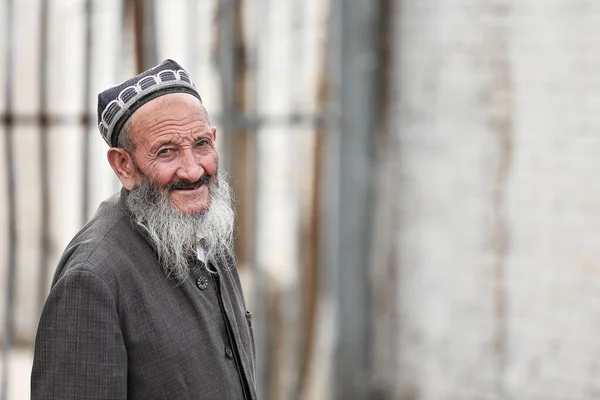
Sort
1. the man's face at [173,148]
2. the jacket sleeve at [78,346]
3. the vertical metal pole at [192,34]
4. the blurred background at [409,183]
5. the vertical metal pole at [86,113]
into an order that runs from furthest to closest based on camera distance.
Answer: the blurred background at [409,183], the vertical metal pole at [192,34], the vertical metal pole at [86,113], the man's face at [173,148], the jacket sleeve at [78,346]

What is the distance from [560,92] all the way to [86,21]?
7.85 feet

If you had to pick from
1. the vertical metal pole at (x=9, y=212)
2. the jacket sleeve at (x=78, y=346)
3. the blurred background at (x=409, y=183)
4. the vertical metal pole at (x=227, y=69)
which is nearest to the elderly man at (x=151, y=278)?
the jacket sleeve at (x=78, y=346)

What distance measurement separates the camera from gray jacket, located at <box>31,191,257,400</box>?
226cm

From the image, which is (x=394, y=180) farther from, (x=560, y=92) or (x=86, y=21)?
(x=86, y=21)

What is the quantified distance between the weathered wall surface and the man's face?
3285 millimetres

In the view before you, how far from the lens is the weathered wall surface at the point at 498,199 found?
5.38m

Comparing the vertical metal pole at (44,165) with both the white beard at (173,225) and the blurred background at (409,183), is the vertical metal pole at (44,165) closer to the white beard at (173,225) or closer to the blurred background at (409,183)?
the blurred background at (409,183)

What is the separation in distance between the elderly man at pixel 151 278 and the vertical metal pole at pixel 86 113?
6.13 feet

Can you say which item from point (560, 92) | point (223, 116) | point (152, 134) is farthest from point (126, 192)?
point (560, 92)

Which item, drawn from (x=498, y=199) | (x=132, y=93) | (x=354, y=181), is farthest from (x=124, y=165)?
(x=354, y=181)

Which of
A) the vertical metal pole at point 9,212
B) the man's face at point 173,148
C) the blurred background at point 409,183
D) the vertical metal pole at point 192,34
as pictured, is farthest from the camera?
the blurred background at point 409,183

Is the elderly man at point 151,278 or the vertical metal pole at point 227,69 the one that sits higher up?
the vertical metal pole at point 227,69

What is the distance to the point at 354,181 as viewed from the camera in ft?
19.7

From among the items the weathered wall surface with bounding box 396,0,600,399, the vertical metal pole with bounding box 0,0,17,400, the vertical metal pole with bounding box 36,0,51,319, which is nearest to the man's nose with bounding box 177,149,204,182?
the vertical metal pole with bounding box 0,0,17,400
